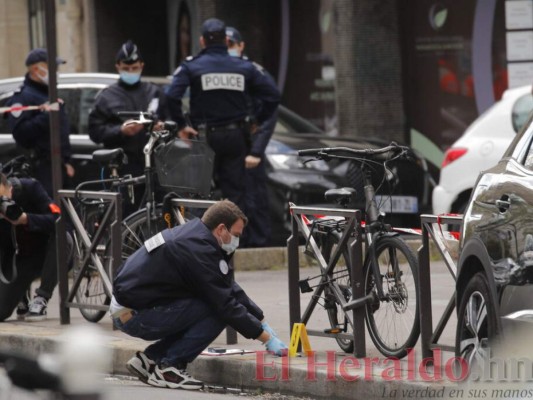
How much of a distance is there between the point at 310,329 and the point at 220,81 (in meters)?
3.96

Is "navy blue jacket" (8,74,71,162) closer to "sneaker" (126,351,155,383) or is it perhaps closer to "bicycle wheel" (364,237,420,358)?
"sneaker" (126,351,155,383)

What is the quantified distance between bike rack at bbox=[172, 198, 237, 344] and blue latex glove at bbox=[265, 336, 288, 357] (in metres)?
0.68

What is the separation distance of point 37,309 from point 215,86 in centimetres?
256

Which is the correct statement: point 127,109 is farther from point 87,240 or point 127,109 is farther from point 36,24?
point 36,24

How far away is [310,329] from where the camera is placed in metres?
9.92

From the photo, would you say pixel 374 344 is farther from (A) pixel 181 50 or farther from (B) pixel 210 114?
(A) pixel 181 50

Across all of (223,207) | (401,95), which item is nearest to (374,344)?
(223,207)

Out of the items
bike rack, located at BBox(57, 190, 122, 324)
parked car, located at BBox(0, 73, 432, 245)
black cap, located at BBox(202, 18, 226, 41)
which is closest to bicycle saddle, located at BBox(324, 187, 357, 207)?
bike rack, located at BBox(57, 190, 122, 324)

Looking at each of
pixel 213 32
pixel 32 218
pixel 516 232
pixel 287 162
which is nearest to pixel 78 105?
pixel 287 162

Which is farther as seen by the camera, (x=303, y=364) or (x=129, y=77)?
(x=129, y=77)

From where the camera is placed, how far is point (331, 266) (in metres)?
9.66

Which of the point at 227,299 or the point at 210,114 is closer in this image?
the point at 227,299

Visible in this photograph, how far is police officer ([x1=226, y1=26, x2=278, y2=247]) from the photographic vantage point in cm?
1378

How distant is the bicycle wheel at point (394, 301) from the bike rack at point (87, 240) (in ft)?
7.07
